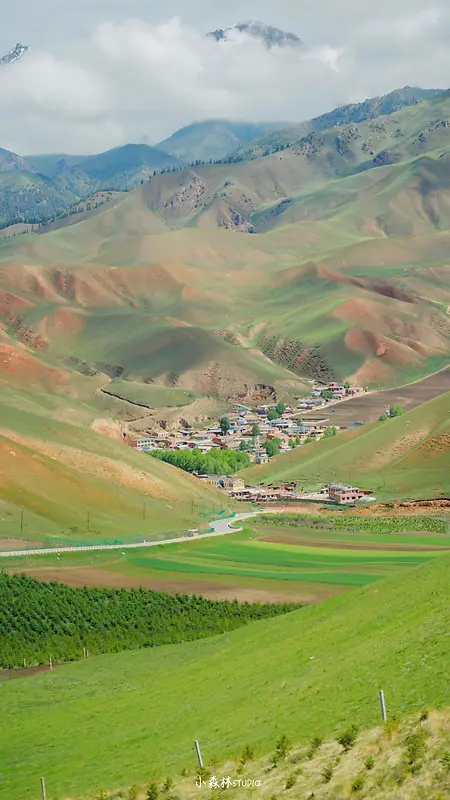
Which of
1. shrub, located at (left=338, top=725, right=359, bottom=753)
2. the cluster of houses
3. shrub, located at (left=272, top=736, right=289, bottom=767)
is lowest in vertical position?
the cluster of houses

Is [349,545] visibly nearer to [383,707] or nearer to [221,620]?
[221,620]

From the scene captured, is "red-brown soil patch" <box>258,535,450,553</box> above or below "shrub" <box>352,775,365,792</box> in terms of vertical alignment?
below

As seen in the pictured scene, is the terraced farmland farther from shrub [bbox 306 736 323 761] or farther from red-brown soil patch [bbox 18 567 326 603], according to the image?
shrub [bbox 306 736 323 761]

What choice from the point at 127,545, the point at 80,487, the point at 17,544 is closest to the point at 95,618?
the point at 17,544

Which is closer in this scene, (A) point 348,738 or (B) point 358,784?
(B) point 358,784

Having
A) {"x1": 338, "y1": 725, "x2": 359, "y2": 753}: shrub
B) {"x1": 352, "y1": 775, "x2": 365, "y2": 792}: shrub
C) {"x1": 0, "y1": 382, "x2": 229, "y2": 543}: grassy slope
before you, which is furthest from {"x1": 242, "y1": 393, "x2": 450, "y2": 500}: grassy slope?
{"x1": 352, "y1": 775, "x2": 365, "y2": 792}: shrub
